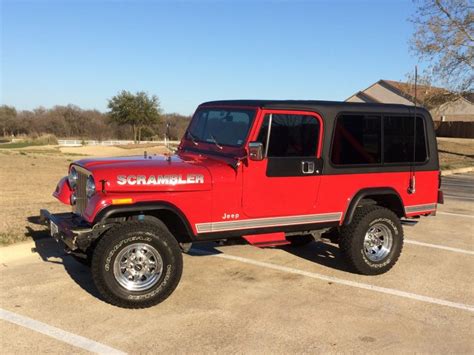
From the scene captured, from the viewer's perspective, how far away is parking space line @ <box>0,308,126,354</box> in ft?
12.4

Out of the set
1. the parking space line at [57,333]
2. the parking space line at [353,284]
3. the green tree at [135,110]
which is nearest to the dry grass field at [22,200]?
the parking space line at [57,333]

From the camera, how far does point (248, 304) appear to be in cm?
473

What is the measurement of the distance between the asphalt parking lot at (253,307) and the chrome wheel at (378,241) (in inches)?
10.3

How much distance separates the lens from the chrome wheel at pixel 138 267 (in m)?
4.56

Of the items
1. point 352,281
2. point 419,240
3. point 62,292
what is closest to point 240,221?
point 352,281

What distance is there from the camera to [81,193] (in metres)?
4.92

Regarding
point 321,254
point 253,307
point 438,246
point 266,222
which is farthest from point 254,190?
point 438,246

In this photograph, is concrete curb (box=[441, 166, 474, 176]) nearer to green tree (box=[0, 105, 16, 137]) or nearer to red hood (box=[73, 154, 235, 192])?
red hood (box=[73, 154, 235, 192])

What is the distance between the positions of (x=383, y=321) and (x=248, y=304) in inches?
49.2

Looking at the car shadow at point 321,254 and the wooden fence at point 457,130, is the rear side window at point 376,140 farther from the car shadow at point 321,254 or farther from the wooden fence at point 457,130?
the wooden fence at point 457,130

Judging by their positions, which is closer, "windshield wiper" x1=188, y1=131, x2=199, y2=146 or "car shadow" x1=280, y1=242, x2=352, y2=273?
"windshield wiper" x1=188, y1=131, x2=199, y2=146

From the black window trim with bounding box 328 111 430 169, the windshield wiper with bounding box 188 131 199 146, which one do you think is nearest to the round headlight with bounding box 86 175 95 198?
the windshield wiper with bounding box 188 131 199 146

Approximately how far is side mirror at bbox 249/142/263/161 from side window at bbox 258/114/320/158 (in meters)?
0.28

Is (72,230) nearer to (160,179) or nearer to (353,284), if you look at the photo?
(160,179)
